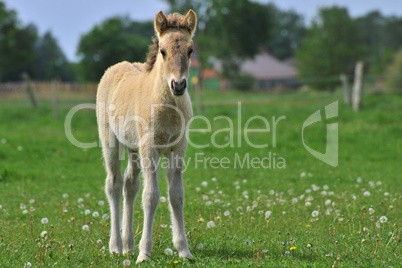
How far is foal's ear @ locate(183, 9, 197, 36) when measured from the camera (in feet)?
14.9

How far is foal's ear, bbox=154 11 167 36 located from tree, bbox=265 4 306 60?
8725 centimetres

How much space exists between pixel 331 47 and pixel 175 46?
131ft

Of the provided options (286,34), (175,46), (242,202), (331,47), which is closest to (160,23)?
(175,46)

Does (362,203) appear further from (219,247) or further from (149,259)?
(149,259)

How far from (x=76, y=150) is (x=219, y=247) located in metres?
7.98

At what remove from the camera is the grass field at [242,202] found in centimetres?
446

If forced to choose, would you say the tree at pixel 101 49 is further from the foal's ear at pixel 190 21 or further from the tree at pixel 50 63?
the tree at pixel 50 63

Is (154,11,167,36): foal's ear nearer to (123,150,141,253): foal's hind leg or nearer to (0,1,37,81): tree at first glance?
(123,150,141,253): foal's hind leg

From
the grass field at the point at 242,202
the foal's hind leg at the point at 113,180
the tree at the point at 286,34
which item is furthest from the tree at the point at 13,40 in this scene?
the tree at the point at 286,34

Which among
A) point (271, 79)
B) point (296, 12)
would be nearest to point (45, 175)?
point (271, 79)

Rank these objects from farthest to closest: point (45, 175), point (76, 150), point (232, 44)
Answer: point (232, 44) < point (76, 150) < point (45, 175)

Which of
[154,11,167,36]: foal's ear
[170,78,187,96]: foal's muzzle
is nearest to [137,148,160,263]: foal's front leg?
[170,78,187,96]: foal's muzzle

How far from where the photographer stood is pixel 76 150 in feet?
38.6

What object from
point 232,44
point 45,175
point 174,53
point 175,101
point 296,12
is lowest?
point 45,175
